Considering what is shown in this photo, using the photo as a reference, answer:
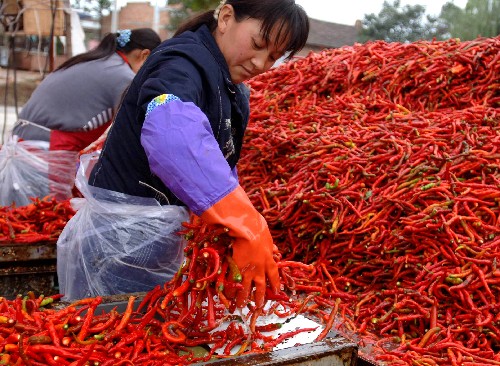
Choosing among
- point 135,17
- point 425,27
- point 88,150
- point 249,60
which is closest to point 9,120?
point 88,150

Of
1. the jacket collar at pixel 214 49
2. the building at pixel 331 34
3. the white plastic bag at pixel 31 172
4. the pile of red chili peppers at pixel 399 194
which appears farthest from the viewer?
the building at pixel 331 34

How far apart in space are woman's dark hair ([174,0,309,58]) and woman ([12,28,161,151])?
2352mm

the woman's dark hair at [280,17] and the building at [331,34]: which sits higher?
the woman's dark hair at [280,17]

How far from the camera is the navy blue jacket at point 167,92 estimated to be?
7.13 ft

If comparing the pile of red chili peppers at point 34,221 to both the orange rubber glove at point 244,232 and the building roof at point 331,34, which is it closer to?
the orange rubber glove at point 244,232

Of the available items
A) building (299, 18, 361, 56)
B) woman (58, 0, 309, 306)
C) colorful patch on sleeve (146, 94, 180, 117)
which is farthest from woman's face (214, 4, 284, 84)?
building (299, 18, 361, 56)

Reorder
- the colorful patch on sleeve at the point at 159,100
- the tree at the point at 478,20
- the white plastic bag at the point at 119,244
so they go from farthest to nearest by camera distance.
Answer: the tree at the point at 478,20, the white plastic bag at the point at 119,244, the colorful patch on sleeve at the point at 159,100

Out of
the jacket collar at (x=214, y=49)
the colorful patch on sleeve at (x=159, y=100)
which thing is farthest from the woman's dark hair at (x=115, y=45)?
the colorful patch on sleeve at (x=159, y=100)

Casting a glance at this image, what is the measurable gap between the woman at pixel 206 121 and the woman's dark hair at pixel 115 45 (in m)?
2.11

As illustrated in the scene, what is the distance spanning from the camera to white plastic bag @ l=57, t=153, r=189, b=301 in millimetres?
2523

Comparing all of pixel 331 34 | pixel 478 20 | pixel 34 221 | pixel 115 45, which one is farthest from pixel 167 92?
pixel 331 34

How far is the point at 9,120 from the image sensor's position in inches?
561

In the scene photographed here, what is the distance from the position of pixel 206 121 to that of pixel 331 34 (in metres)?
32.0

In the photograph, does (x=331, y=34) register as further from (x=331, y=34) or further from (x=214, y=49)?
(x=214, y=49)
